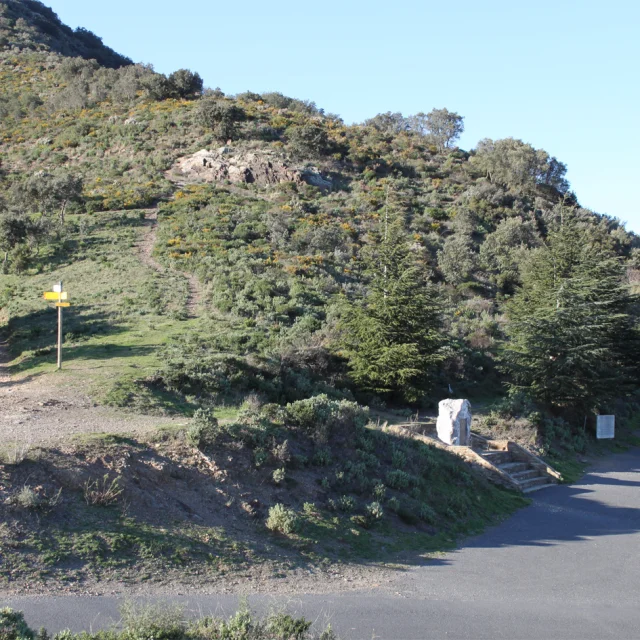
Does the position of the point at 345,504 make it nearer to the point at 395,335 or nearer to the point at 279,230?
the point at 395,335

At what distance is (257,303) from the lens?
26.9m

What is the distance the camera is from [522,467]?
1656 cm

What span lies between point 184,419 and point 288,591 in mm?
6486

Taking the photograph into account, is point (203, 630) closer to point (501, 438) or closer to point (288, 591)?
point (288, 591)

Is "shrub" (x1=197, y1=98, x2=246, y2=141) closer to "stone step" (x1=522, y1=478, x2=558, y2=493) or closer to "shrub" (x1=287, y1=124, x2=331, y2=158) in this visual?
"shrub" (x1=287, y1=124, x2=331, y2=158)

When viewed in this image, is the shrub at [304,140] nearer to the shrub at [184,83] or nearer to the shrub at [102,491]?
the shrub at [184,83]

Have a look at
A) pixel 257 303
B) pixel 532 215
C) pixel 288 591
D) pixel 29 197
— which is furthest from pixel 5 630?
pixel 532 215

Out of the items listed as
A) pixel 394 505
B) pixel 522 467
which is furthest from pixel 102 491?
pixel 522 467

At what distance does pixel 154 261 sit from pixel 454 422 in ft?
70.8

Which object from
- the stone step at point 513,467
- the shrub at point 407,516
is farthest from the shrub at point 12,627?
the stone step at point 513,467

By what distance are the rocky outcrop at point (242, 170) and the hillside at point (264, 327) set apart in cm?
20

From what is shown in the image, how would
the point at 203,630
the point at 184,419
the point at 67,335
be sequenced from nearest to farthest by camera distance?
the point at 203,630
the point at 184,419
the point at 67,335

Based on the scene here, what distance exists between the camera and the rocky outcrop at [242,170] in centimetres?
4744

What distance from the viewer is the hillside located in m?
9.25
